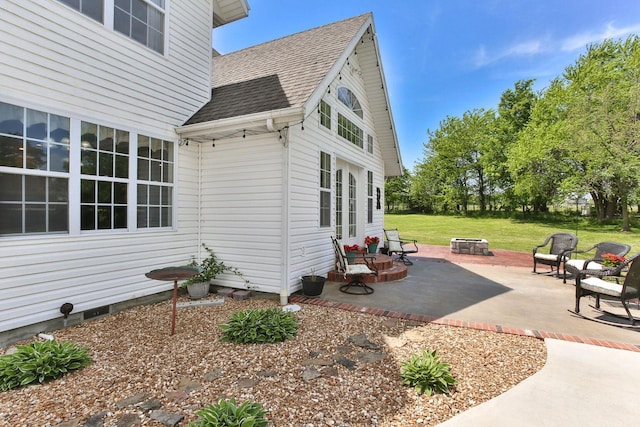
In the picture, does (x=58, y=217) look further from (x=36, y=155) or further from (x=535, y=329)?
(x=535, y=329)

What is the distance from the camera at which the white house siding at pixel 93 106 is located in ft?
12.3

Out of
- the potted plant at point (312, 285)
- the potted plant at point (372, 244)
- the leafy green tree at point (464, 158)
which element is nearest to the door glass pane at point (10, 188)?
the potted plant at point (312, 285)

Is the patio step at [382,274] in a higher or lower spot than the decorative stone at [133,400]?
higher

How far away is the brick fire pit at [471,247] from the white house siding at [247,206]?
9.05m

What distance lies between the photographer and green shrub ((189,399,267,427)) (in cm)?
208

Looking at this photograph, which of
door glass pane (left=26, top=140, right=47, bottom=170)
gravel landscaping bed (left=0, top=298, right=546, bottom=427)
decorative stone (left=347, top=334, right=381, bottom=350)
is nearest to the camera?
gravel landscaping bed (left=0, top=298, right=546, bottom=427)

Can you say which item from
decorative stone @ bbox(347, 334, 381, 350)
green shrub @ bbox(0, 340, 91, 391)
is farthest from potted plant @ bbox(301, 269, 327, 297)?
green shrub @ bbox(0, 340, 91, 391)

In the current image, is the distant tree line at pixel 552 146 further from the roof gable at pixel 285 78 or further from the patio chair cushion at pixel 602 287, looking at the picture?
the patio chair cushion at pixel 602 287

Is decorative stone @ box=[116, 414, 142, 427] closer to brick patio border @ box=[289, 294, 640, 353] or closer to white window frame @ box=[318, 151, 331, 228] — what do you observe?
brick patio border @ box=[289, 294, 640, 353]

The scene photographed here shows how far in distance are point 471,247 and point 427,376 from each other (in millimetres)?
10155

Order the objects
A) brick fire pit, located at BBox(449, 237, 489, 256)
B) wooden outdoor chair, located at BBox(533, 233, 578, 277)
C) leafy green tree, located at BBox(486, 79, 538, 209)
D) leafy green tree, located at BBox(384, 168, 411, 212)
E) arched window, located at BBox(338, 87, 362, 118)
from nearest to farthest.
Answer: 1. wooden outdoor chair, located at BBox(533, 233, 578, 277)
2. arched window, located at BBox(338, 87, 362, 118)
3. brick fire pit, located at BBox(449, 237, 489, 256)
4. leafy green tree, located at BBox(486, 79, 538, 209)
5. leafy green tree, located at BBox(384, 168, 411, 212)

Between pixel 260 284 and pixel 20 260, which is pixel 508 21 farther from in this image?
pixel 20 260

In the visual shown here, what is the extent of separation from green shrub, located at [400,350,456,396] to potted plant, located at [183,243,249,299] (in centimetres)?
368

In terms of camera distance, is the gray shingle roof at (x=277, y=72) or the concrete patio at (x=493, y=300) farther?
the gray shingle roof at (x=277, y=72)
